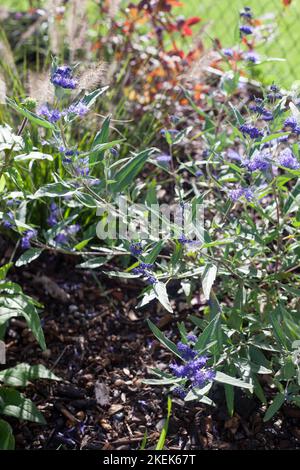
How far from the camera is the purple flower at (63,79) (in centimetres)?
207

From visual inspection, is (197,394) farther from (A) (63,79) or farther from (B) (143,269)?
(A) (63,79)

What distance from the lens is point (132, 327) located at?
3.05 metres

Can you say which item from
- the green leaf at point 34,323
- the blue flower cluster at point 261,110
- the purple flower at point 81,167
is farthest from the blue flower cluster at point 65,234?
the blue flower cluster at point 261,110

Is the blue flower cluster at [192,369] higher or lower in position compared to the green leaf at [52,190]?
lower

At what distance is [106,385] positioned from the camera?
2.77m

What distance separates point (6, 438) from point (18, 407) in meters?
0.15

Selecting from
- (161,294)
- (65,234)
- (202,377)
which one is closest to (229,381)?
(202,377)

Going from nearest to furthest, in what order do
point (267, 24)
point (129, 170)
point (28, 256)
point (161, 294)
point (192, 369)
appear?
point (192, 369), point (161, 294), point (129, 170), point (28, 256), point (267, 24)

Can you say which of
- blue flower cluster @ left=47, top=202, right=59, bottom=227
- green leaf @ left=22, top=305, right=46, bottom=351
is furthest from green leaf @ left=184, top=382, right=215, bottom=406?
blue flower cluster @ left=47, top=202, right=59, bottom=227

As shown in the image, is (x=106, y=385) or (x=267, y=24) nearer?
(x=106, y=385)

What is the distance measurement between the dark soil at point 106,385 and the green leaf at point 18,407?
0.15m

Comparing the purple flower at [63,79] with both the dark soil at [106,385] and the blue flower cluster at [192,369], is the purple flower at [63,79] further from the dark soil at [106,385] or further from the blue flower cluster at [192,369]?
the dark soil at [106,385]
